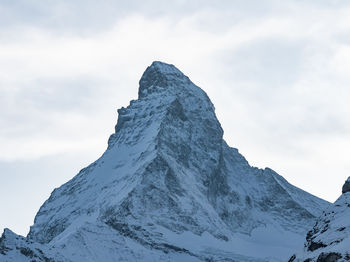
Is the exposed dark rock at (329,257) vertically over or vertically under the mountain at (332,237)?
under

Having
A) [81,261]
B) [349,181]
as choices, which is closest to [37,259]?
[81,261]

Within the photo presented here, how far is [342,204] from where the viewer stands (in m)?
66.1

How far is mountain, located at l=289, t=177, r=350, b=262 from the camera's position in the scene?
54.0 metres

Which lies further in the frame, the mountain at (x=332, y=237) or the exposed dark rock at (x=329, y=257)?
the mountain at (x=332, y=237)

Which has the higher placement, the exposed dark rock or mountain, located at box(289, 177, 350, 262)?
mountain, located at box(289, 177, 350, 262)

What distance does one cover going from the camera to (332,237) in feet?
194

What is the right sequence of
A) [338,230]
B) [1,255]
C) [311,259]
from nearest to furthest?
[311,259]
[338,230]
[1,255]

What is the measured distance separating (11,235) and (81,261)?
3420 centimetres

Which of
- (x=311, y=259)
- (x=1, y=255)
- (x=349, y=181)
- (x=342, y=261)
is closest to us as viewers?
(x=342, y=261)

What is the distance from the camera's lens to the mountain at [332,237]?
54.0 metres

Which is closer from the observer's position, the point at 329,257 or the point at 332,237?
the point at 329,257

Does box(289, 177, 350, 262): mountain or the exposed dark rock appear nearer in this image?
the exposed dark rock

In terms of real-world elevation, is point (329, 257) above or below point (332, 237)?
below

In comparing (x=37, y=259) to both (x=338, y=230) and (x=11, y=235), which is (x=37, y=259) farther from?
(x=338, y=230)
